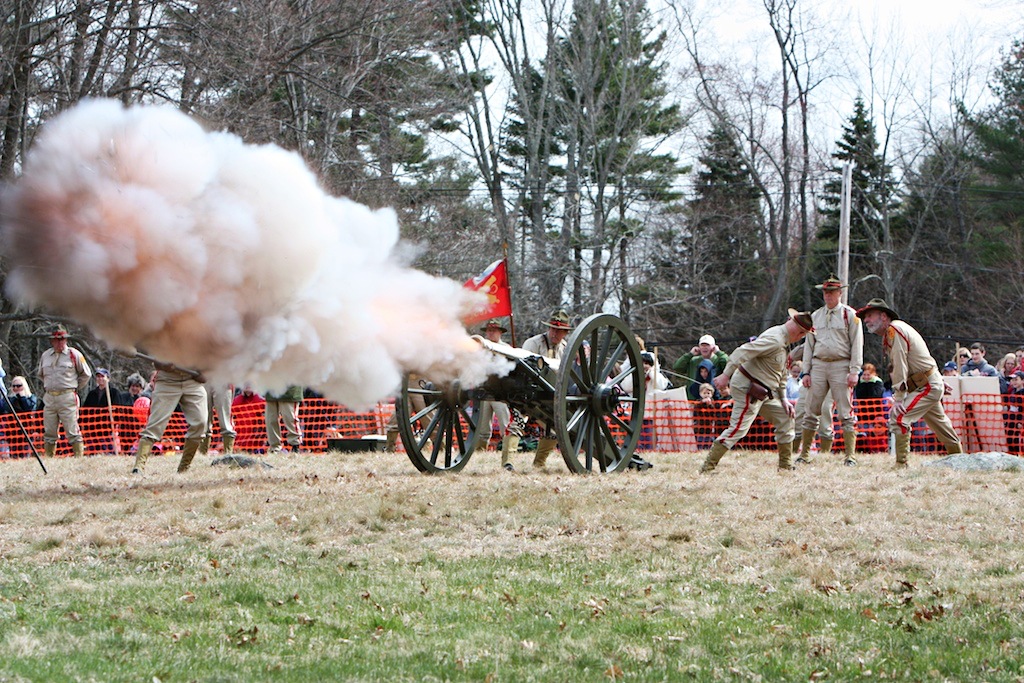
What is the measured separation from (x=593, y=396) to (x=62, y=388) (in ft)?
26.8

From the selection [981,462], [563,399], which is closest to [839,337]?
[981,462]

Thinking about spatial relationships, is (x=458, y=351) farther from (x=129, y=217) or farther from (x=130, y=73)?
(x=130, y=73)

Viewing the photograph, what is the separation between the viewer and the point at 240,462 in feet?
44.1

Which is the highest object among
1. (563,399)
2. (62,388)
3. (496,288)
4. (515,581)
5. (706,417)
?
(496,288)

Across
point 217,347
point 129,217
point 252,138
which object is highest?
point 252,138

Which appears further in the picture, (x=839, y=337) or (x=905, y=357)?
(x=839, y=337)

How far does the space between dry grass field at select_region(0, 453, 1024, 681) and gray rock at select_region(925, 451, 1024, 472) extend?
1238 millimetres

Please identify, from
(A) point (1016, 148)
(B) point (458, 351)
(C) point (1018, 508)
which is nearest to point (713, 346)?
(B) point (458, 351)

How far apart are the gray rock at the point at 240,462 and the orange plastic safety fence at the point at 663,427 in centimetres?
244

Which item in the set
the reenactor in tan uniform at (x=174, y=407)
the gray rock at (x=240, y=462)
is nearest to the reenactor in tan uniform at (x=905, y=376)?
the gray rock at (x=240, y=462)

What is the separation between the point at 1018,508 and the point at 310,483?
566 centimetres

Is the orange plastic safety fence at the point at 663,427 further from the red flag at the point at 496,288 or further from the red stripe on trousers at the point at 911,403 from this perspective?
the red stripe on trousers at the point at 911,403

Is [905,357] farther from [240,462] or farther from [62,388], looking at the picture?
[62,388]

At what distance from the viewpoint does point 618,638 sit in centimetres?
580
